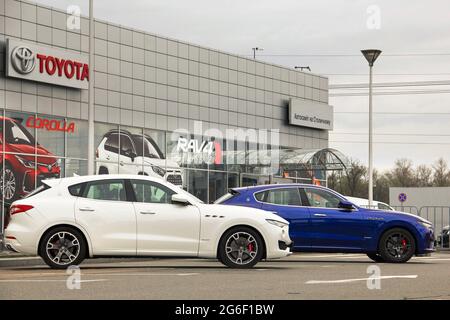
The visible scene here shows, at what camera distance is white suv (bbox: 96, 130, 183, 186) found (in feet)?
118

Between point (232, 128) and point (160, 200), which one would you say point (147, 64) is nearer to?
point (232, 128)

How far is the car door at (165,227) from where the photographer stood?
1522cm

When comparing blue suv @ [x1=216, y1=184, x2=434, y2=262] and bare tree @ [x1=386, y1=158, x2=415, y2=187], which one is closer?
blue suv @ [x1=216, y1=184, x2=434, y2=262]

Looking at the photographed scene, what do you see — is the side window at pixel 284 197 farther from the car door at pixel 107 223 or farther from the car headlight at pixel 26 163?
the car headlight at pixel 26 163

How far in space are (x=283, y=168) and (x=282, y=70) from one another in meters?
4.97

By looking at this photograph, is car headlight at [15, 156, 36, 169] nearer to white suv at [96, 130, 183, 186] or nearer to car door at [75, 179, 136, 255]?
white suv at [96, 130, 183, 186]

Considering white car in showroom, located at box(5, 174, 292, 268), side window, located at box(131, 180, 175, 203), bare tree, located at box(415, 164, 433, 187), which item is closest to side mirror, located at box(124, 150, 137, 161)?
white car in showroom, located at box(5, 174, 292, 268)

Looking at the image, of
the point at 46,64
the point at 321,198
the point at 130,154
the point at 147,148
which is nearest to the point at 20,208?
the point at 321,198

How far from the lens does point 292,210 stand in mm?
18297

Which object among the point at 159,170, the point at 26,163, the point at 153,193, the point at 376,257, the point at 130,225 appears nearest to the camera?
the point at 130,225

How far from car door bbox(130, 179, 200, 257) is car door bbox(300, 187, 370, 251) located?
362 centimetres

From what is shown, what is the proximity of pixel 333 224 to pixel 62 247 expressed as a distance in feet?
18.3

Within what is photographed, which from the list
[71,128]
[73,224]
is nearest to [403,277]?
[73,224]

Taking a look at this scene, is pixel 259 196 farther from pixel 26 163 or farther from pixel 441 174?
pixel 441 174
